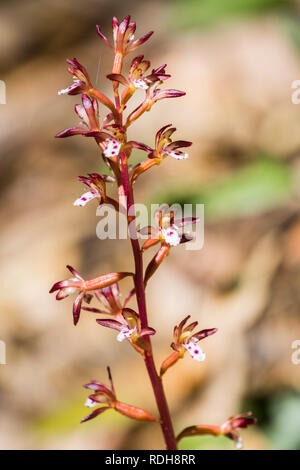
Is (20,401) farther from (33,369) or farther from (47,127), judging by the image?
(47,127)

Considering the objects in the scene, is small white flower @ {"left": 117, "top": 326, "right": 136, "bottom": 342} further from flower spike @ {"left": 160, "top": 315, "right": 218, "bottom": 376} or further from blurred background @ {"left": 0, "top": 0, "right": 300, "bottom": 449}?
blurred background @ {"left": 0, "top": 0, "right": 300, "bottom": 449}

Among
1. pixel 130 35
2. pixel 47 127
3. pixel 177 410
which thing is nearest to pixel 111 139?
pixel 130 35

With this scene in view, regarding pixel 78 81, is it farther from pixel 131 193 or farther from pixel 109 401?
pixel 109 401

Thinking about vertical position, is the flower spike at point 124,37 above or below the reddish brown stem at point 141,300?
above

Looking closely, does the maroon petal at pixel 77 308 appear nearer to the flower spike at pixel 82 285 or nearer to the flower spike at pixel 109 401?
the flower spike at pixel 82 285

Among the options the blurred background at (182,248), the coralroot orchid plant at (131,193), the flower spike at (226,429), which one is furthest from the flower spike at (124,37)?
the blurred background at (182,248)

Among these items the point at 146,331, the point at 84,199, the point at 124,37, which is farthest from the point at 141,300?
the point at 124,37

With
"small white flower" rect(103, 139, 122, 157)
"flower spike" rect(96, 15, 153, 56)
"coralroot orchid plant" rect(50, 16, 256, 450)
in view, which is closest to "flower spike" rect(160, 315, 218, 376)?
"coralroot orchid plant" rect(50, 16, 256, 450)
